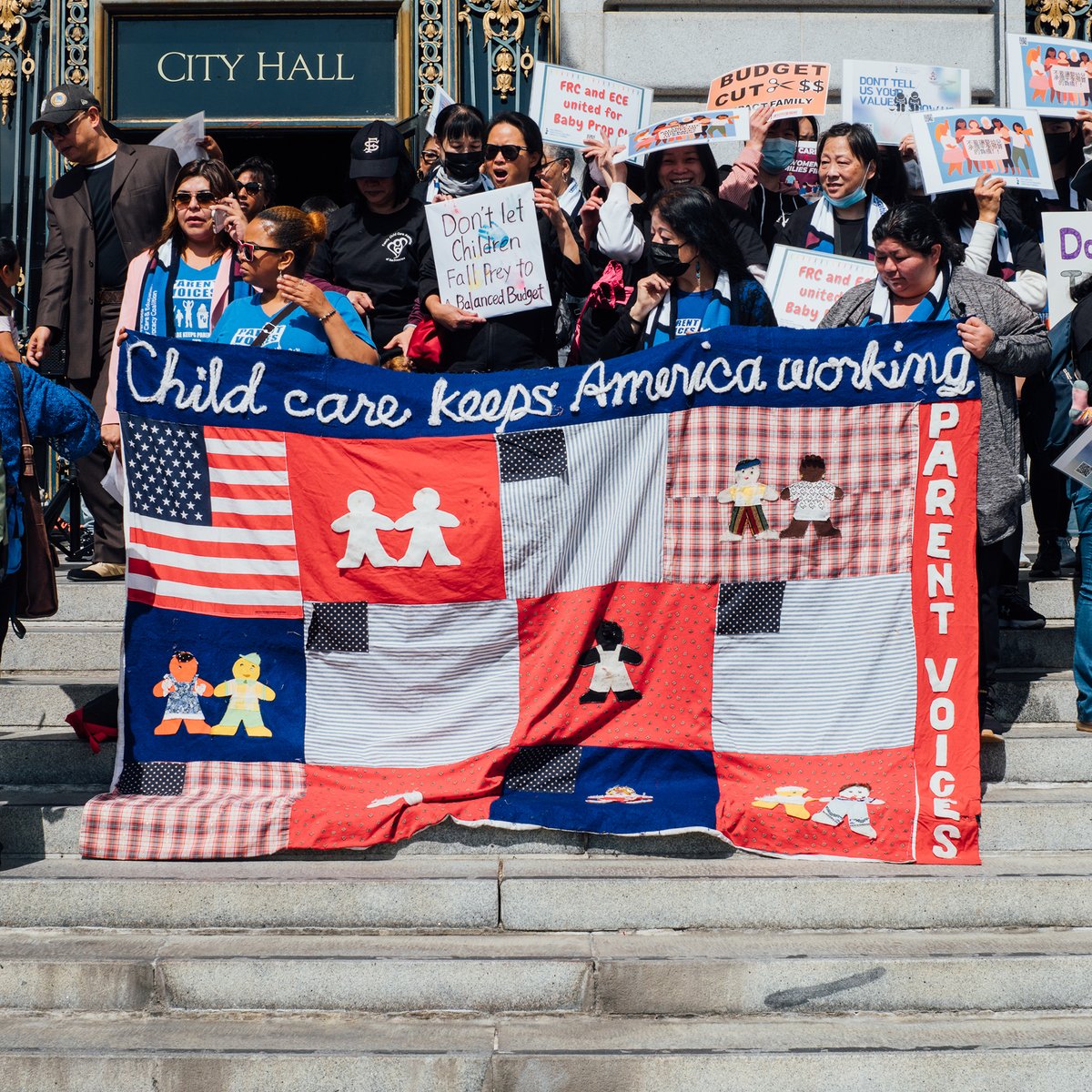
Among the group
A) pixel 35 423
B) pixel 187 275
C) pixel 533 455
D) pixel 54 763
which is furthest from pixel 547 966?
pixel 187 275

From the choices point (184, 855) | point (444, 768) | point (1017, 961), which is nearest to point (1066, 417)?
point (1017, 961)

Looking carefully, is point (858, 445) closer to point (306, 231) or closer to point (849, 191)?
point (849, 191)

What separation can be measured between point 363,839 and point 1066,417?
3569mm

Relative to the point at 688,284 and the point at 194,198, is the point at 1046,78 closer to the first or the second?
the point at 688,284

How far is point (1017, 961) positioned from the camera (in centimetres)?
518

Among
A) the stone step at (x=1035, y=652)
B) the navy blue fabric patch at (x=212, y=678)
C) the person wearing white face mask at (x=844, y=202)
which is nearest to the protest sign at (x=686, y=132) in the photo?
the person wearing white face mask at (x=844, y=202)

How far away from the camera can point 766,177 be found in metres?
8.40

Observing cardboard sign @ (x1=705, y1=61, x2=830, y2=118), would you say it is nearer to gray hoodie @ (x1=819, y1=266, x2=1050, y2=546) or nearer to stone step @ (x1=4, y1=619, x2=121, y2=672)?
gray hoodie @ (x1=819, y1=266, x2=1050, y2=546)

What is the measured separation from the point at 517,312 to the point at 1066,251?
8.84ft

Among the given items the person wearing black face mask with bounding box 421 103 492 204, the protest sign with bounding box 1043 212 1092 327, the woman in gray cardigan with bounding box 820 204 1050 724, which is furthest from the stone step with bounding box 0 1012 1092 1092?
the person wearing black face mask with bounding box 421 103 492 204

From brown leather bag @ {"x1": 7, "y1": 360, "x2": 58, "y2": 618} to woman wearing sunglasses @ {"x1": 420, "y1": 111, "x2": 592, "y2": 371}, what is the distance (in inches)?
78.7

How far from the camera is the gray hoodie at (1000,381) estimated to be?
605cm

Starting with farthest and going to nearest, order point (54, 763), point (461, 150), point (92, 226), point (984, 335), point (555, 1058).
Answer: point (92, 226) → point (461, 150) → point (54, 763) → point (984, 335) → point (555, 1058)

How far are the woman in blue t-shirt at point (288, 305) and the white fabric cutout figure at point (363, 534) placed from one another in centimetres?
67
